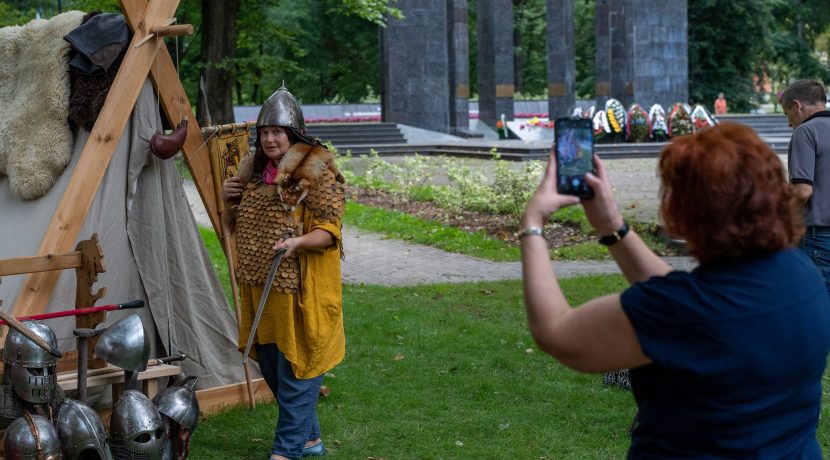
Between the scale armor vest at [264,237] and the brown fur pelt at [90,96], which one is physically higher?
the brown fur pelt at [90,96]

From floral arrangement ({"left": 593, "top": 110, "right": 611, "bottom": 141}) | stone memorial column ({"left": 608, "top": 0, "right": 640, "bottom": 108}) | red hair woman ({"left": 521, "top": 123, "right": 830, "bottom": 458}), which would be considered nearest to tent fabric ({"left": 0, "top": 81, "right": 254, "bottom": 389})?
red hair woman ({"left": 521, "top": 123, "right": 830, "bottom": 458})

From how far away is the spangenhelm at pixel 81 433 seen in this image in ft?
15.1

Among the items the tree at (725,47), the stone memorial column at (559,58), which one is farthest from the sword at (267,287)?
the tree at (725,47)

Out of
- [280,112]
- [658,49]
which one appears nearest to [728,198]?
[280,112]

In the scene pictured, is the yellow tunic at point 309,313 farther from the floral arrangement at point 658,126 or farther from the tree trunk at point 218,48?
the floral arrangement at point 658,126

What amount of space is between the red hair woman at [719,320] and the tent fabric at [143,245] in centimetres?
395

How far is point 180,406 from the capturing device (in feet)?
17.2

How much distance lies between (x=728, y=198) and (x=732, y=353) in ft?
1.11

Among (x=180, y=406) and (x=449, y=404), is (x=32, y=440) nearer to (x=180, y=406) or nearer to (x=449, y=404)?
(x=180, y=406)

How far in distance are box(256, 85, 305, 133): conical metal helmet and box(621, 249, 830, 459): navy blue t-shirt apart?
310cm

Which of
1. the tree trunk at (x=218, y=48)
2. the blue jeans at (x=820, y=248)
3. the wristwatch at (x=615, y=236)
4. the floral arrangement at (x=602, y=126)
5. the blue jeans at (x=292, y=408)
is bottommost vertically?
the blue jeans at (x=292, y=408)

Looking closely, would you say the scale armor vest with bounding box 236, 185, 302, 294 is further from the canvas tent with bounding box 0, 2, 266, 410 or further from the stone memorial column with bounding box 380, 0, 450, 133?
the stone memorial column with bounding box 380, 0, 450, 133

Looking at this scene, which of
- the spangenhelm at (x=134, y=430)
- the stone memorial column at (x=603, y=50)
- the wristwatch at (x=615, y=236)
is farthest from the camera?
the stone memorial column at (x=603, y=50)

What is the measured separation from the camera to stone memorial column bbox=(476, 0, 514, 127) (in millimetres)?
41812
